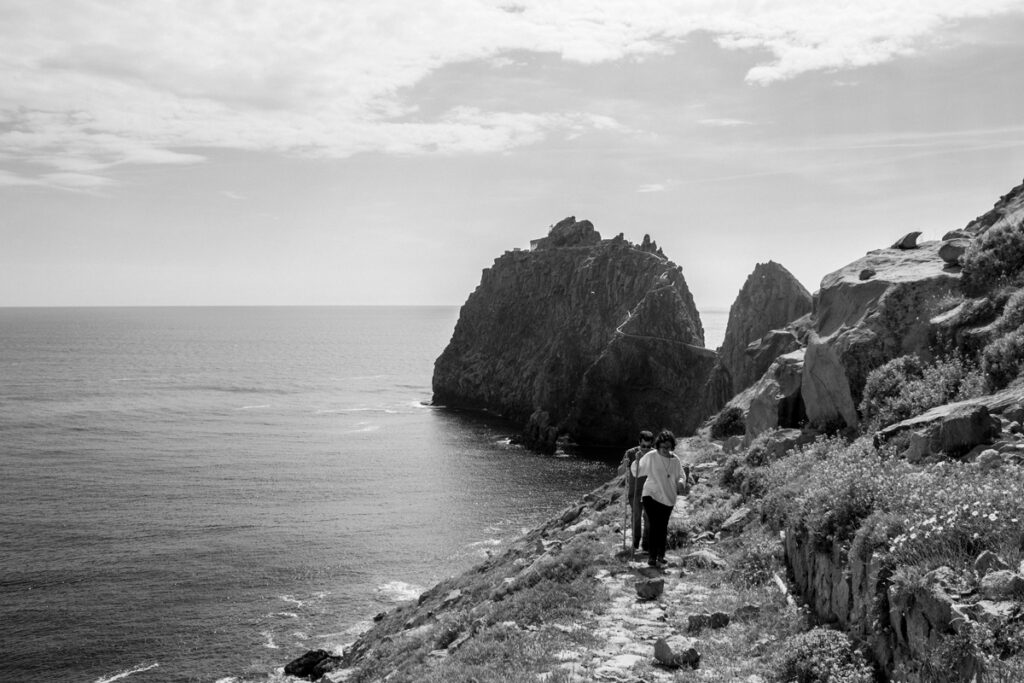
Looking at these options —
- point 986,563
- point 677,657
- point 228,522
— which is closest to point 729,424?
point 677,657

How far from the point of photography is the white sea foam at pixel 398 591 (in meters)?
45.8

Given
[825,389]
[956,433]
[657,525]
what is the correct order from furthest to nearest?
[825,389], [657,525], [956,433]

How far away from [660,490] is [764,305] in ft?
190

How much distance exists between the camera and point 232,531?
58.5 metres

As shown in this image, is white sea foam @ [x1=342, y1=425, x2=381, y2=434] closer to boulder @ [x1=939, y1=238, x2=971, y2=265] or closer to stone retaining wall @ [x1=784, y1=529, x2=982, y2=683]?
boulder @ [x1=939, y1=238, x2=971, y2=265]

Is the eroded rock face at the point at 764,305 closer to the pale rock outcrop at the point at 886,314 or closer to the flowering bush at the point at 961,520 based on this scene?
the pale rock outcrop at the point at 886,314

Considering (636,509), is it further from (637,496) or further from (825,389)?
(825,389)

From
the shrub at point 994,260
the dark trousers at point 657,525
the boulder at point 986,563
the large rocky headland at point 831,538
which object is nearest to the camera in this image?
the boulder at point 986,563

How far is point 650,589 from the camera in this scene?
15.2 meters

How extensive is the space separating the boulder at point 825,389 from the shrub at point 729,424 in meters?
7.90

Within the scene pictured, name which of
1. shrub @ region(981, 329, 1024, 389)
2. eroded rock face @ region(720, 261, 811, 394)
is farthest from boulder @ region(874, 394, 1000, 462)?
eroded rock face @ region(720, 261, 811, 394)

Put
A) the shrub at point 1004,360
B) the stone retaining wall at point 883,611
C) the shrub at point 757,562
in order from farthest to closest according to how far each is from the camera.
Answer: the shrub at point 1004,360
the shrub at point 757,562
the stone retaining wall at point 883,611

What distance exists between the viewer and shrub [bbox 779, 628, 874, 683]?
9.70 meters

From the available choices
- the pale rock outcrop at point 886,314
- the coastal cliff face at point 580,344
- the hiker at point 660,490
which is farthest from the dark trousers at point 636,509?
the coastal cliff face at point 580,344
